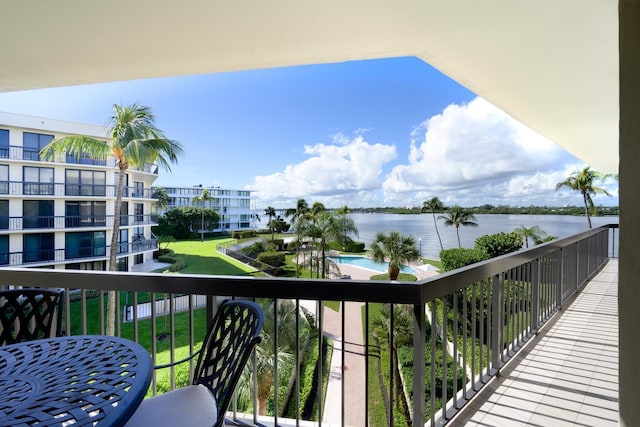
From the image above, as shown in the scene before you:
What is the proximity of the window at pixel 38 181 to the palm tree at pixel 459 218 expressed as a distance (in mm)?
28120

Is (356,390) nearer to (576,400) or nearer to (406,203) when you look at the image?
(576,400)

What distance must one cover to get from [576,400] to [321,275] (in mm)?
19996

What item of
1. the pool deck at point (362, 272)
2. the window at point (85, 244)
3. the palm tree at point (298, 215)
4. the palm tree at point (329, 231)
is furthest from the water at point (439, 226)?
the window at point (85, 244)

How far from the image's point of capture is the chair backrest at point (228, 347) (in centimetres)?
105

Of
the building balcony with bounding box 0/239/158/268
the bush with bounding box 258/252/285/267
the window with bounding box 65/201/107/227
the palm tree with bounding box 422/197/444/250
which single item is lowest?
the bush with bounding box 258/252/285/267

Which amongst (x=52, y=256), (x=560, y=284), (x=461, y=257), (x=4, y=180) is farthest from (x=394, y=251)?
(x=4, y=180)

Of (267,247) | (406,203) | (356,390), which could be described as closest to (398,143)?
(406,203)

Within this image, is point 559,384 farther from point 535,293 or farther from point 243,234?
point 243,234

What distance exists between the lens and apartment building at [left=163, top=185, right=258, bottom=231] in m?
31.1

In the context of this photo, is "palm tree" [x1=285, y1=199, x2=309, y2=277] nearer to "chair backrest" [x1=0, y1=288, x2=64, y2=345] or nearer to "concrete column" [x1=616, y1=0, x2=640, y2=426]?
"chair backrest" [x1=0, y1=288, x2=64, y2=345]

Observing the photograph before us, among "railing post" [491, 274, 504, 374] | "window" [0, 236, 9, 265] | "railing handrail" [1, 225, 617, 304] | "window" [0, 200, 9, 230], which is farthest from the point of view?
"window" [0, 236, 9, 265]

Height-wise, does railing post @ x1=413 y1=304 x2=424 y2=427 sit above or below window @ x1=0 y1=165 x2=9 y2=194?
below

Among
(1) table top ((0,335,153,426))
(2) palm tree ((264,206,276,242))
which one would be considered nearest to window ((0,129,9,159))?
(2) palm tree ((264,206,276,242))

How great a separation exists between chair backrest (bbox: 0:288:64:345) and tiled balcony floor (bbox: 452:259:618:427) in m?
2.30
